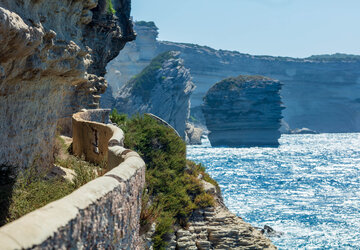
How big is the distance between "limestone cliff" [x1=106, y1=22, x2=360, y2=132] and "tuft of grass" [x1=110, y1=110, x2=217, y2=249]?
143355mm

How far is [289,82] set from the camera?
17550cm

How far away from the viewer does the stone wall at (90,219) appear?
9.82 feet

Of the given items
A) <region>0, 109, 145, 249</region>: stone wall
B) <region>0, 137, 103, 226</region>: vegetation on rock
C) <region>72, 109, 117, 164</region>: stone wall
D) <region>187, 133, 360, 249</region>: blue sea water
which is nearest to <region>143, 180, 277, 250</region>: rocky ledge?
<region>72, 109, 117, 164</region>: stone wall

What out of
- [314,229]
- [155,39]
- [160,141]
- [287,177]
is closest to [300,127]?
[155,39]

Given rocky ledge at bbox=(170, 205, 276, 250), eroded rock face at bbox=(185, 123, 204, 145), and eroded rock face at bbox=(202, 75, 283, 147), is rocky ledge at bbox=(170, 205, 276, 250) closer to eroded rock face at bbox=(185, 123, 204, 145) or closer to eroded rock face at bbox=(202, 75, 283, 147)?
eroded rock face at bbox=(202, 75, 283, 147)

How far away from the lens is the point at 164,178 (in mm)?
17766

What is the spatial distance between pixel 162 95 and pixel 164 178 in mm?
93978

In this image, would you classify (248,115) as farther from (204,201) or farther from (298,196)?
(204,201)

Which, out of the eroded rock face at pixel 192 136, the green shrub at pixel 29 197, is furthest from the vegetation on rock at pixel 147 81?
the green shrub at pixel 29 197

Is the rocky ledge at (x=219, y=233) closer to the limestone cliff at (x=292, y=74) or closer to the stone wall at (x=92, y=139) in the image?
the stone wall at (x=92, y=139)

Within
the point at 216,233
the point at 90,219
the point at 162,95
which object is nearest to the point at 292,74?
the point at 162,95

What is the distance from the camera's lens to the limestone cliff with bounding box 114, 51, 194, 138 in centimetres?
11069

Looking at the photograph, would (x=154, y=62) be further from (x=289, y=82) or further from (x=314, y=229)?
(x=314, y=229)

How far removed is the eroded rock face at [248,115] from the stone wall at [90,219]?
106 metres
